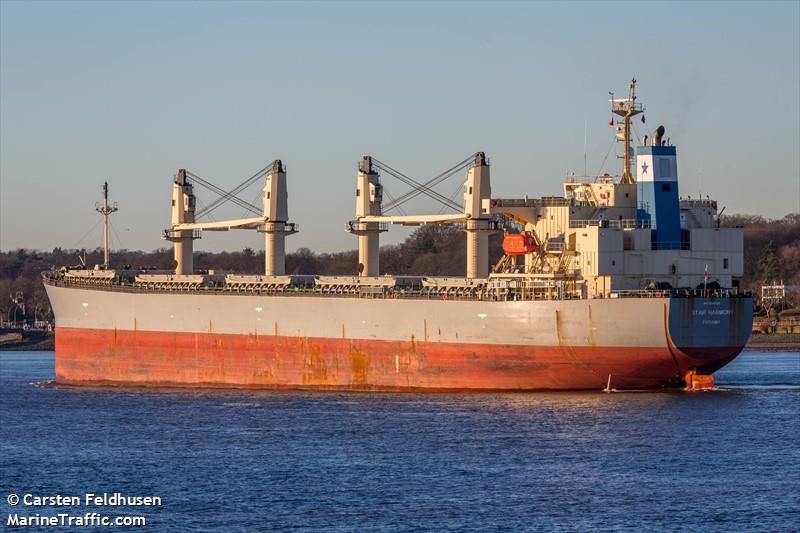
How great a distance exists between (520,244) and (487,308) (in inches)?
92.9

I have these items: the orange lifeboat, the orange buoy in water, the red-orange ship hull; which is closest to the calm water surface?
the red-orange ship hull

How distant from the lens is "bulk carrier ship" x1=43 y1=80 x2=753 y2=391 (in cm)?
4244

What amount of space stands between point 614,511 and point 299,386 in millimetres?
23753

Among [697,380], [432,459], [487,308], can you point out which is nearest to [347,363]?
[487,308]

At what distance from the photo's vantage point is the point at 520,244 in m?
45.7

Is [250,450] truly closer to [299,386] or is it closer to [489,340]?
[489,340]

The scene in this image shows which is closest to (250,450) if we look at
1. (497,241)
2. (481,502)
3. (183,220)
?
(481,502)

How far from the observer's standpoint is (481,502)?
2858 cm

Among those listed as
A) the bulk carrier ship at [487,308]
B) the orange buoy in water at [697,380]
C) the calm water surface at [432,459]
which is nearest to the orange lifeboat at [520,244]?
the bulk carrier ship at [487,308]

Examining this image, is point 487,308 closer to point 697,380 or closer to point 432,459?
point 697,380

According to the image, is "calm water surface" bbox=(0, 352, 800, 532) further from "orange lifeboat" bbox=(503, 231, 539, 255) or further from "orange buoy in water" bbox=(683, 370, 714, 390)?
"orange lifeboat" bbox=(503, 231, 539, 255)

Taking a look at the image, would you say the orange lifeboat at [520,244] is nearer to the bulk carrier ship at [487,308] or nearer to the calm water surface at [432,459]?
the bulk carrier ship at [487,308]

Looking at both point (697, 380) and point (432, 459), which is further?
point (697, 380)

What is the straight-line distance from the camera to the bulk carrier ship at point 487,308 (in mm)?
42438
